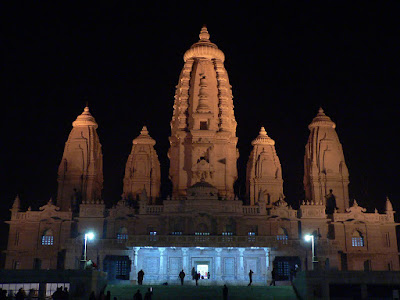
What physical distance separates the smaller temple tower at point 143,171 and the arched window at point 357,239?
25436 mm

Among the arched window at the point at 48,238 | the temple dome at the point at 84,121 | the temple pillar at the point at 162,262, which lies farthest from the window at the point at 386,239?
the temple dome at the point at 84,121

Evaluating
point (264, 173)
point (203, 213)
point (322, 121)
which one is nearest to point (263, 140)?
point (264, 173)

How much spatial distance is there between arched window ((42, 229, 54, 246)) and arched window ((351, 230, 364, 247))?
3311 centimetres

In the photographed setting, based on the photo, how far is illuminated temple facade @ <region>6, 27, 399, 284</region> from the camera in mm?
57125

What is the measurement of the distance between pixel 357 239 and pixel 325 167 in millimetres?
11159

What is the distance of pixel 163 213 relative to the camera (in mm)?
62906

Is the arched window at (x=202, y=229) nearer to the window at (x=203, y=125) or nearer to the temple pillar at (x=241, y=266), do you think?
the temple pillar at (x=241, y=266)

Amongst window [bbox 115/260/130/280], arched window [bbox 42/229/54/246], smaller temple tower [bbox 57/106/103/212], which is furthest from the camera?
smaller temple tower [bbox 57/106/103/212]

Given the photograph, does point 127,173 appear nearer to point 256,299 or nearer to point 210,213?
point 210,213

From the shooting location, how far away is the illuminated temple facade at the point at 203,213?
57125mm

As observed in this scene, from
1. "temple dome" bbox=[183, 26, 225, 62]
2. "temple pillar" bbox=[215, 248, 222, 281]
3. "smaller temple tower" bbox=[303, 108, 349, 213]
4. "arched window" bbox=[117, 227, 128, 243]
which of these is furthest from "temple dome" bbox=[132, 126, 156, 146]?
"temple pillar" bbox=[215, 248, 222, 281]

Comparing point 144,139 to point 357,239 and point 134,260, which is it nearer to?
point 134,260

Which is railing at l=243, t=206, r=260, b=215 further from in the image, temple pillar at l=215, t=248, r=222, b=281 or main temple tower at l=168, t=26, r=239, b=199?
temple pillar at l=215, t=248, r=222, b=281

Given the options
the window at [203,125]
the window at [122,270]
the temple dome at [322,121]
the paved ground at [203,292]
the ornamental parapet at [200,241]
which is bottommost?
the paved ground at [203,292]
